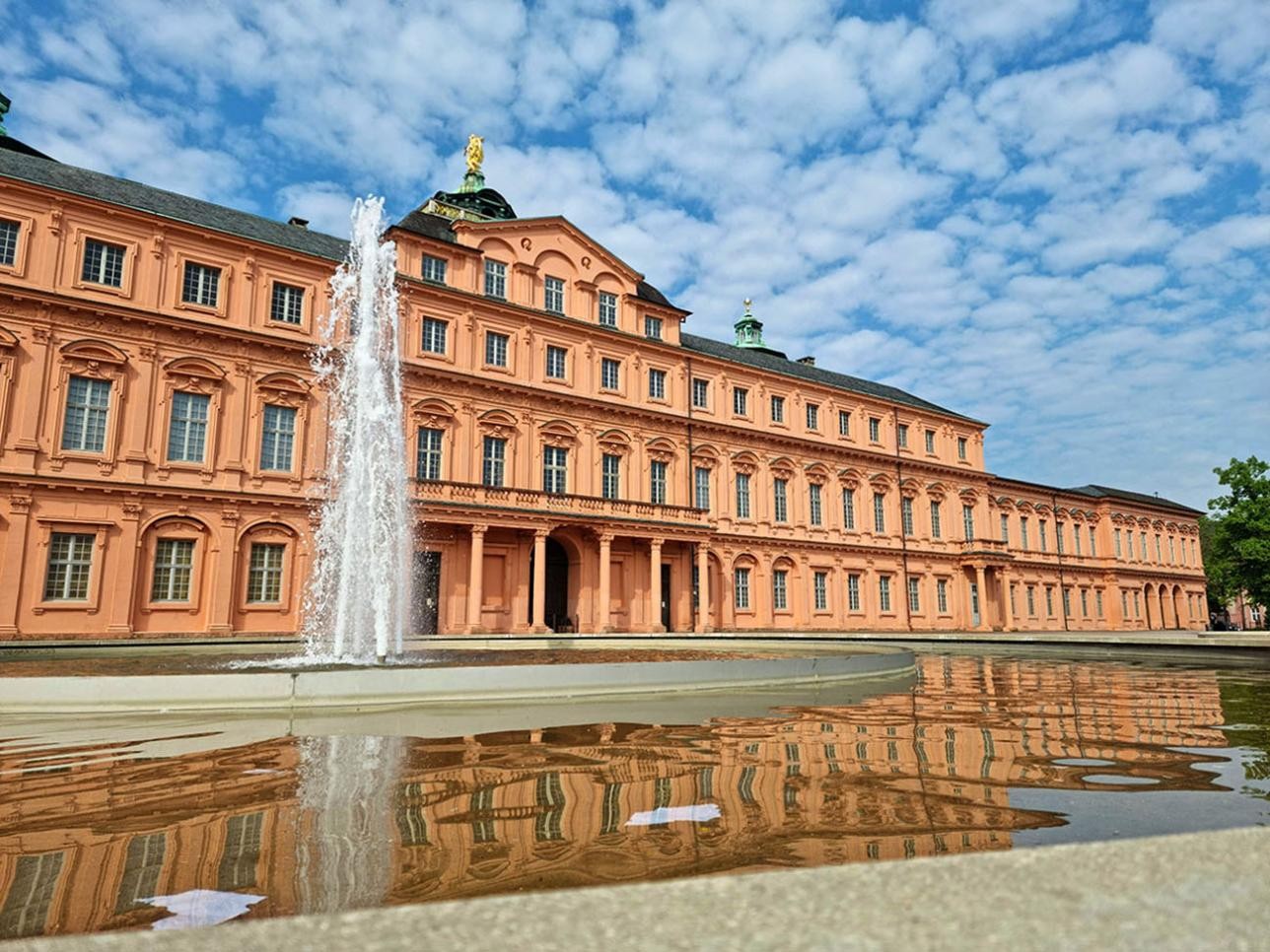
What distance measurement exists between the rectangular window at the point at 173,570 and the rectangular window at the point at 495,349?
1279 cm

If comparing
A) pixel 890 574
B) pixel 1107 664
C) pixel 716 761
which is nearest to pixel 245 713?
pixel 716 761

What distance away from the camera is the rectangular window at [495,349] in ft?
104

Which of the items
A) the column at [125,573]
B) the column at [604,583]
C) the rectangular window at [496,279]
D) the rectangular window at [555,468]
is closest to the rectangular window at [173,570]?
the column at [125,573]

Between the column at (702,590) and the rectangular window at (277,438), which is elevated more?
the rectangular window at (277,438)

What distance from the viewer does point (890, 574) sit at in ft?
142

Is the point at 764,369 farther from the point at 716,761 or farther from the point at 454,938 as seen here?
the point at 454,938

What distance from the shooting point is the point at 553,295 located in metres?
34.1

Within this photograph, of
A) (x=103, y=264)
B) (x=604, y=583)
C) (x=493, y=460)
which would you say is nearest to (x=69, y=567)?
(x=103, y=264)

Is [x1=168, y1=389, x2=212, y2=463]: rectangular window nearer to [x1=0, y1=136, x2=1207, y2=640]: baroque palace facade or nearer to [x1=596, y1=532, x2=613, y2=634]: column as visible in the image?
[x1=0, y1=136, x2=1207, y2=640]: baroque palace facade

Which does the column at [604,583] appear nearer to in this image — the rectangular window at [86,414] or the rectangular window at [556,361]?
the rectangular window at [556,361]

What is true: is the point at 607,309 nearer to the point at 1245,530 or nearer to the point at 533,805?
the point at 533,805

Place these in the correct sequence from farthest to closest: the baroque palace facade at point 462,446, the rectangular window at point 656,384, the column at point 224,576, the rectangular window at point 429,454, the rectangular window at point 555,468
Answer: the rectangular window at point 656,384
the rectangular window at point 555,468
the rectangular window at point 429,454
the column at point 224,576
the baroque palace facade at point 462,446

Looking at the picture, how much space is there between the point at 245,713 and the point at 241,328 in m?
21.4

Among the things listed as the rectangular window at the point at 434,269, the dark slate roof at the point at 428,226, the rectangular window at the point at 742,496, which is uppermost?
the dark slate roof at the point at 428,226
